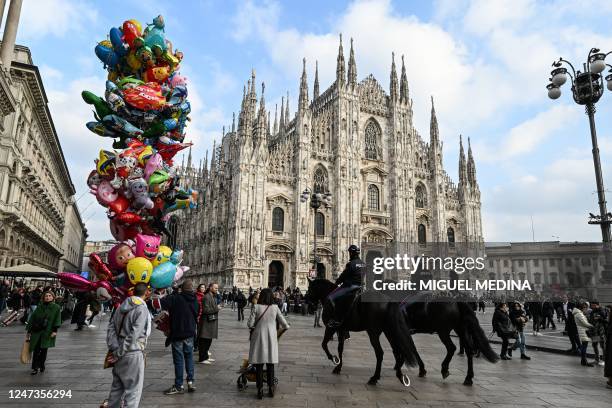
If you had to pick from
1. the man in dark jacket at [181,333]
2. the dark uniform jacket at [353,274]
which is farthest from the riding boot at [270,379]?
the dark uniform jacket at [353,274]

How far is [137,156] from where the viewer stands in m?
7.41

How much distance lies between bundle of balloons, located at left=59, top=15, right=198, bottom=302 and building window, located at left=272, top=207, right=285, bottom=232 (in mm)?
29470

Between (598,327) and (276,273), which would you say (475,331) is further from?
(276,273)

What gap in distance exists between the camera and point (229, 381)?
23.8 feet

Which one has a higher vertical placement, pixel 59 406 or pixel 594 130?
pixel 594 130

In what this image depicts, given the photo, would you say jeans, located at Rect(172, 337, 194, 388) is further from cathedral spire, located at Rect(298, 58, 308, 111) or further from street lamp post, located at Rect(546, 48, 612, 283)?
cathedral spire, located at Rect(298, 58, 308, 111)

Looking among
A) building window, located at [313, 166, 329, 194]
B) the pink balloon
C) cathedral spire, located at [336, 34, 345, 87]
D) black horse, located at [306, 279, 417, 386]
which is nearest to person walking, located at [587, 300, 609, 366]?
black horse, located at [306, 279, 417, 386]

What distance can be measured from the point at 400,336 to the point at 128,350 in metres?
4.81

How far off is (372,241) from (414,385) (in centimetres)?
3502

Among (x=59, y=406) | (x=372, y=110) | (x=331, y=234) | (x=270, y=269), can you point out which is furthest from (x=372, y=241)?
(x=59, y=406)

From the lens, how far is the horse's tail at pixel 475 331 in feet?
25.5

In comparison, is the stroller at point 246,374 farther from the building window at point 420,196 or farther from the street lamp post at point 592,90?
the building window at point 420,196

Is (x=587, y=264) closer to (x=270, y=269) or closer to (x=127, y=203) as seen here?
(x=127, y=203)

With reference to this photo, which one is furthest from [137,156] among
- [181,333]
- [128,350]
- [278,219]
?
[278,219]
